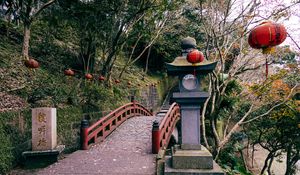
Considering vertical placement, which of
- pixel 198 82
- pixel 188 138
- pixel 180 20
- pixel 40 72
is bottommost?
pixel 188 138

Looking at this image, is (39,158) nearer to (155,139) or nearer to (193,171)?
(155,139)

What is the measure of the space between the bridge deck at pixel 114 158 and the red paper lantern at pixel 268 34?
4.28 metres

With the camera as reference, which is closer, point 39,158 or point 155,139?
point 39,158

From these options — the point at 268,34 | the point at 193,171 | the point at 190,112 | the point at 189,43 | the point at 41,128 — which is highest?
the point at 189,43

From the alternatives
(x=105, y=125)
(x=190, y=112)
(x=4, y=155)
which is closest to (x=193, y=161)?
(x=190, y=112)

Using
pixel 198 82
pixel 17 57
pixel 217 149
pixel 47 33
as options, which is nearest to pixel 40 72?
pixel 17 57

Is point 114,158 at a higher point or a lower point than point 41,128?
lower

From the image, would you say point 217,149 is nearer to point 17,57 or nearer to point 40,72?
point 40,72

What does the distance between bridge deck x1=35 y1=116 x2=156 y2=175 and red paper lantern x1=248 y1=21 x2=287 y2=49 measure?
428cm

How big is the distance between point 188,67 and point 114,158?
404 centimetres

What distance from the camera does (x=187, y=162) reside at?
6344 millimetres

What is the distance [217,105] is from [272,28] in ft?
24.1

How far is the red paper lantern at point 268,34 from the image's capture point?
5395 millimetres

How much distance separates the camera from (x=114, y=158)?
8.51m
